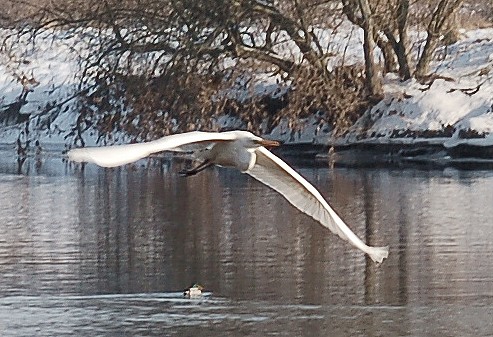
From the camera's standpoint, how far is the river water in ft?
38.3

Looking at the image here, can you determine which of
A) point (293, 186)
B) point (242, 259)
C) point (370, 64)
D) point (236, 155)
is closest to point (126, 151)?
point (236, 155)

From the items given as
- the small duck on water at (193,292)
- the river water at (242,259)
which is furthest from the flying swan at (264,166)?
the small duck on water at (193,292)

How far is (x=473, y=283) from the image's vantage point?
13.0m

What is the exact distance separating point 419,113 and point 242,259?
11931mm

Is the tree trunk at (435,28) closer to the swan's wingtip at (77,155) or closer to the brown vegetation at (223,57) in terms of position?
the brown vegetation at (223,57)

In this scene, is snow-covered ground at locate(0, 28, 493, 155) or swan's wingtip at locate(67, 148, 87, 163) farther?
snow-covered ground at locate(0, 28, 493, 155)

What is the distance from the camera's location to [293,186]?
10.5 m

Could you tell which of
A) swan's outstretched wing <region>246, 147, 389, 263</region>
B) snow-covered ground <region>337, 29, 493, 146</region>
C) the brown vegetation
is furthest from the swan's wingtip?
the brown vegetation

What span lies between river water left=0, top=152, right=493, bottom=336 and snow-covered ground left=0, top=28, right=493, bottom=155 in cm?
295

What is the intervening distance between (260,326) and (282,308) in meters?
0.68

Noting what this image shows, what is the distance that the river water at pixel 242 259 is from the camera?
38.3 ft

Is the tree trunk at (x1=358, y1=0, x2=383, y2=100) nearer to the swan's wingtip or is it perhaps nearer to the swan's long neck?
the swan's long neck

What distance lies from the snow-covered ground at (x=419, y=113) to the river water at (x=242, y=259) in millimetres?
2950

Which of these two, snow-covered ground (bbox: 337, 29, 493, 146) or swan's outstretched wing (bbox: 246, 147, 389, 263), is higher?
snow-covered ground (bbox: 337, 29, 493, 146)
